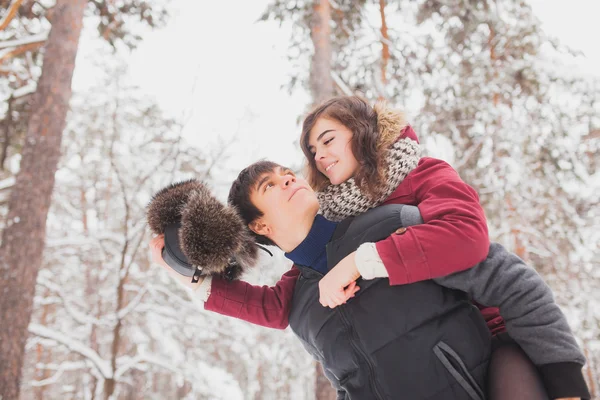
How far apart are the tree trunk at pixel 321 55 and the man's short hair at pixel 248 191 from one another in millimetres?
3889

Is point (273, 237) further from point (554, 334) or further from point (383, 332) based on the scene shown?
point (554, 334)

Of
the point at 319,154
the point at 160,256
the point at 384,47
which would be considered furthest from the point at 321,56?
the point at 160,256

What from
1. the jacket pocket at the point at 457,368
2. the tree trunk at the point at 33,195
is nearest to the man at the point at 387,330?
the jacket pocket at the point at 457,368

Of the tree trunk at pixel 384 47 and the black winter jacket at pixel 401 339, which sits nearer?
the black winter jacket at pixel 401 339

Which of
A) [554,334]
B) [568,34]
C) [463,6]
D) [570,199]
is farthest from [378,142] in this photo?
[568,34]

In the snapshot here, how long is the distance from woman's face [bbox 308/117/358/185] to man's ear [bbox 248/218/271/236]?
1.29 feet

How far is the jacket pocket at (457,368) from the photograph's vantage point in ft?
4.70

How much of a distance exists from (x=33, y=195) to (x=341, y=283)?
495 cm

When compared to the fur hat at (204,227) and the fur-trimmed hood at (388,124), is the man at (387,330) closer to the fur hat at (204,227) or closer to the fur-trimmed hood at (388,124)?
the fur hat at (204,227)

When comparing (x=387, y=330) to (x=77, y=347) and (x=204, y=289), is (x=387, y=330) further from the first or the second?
(x=77, y=347)

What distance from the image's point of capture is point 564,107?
26.2 feet

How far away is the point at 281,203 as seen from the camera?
196 cm

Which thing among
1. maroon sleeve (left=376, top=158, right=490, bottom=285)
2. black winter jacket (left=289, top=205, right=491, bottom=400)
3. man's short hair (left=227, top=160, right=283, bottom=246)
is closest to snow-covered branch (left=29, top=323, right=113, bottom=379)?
man's short hair (left=227, top=160, right=283, bottom=246)

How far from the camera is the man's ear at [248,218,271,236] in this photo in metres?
2.04
